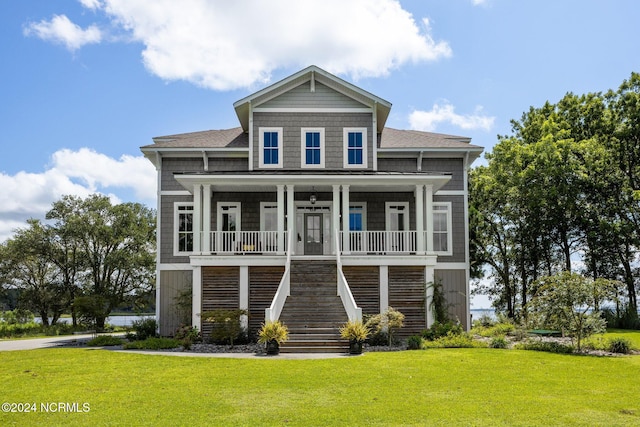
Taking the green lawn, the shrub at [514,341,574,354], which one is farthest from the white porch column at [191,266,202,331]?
the shrub at [514,341,574,354]

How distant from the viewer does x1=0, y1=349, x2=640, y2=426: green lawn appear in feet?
27.0

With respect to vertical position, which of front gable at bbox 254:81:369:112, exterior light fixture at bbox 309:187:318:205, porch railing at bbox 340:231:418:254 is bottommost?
porch railing at bbox 340:231:418:254

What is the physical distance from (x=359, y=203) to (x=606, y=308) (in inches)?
518

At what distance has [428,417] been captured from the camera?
8188 millimetres

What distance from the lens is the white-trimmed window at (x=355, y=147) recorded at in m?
22.4

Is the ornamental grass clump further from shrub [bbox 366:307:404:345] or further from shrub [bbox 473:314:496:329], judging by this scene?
shrub [bbox 473:314:496:329]

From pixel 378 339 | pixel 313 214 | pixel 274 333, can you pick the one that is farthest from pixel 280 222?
pixel 274 333

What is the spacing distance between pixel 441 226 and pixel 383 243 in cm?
318

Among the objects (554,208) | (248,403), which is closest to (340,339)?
(248,403)

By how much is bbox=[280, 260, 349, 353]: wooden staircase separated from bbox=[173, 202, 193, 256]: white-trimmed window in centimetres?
505

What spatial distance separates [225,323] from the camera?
17344mm

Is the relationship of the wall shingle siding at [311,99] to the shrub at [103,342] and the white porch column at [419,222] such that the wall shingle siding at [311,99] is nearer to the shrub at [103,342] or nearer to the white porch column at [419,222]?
the white porch column at [419,222]

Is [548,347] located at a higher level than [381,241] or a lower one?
lower

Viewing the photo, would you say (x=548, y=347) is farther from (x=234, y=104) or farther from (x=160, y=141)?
(x=160, y=141)
